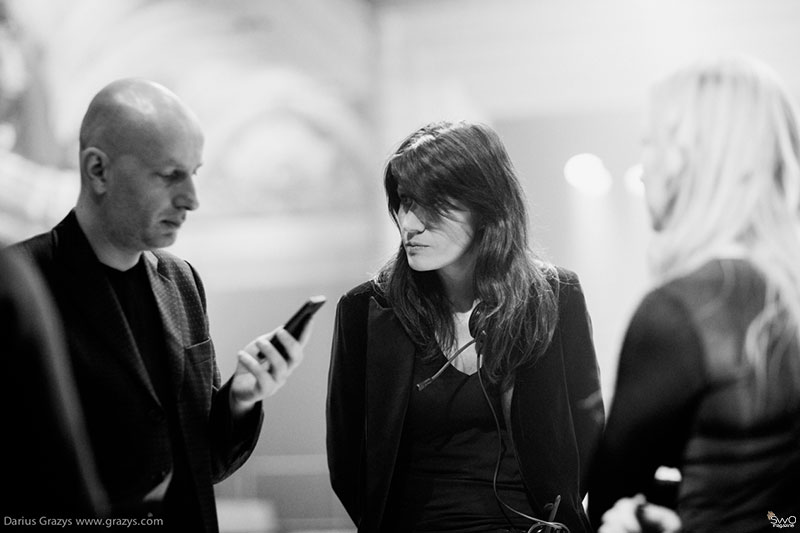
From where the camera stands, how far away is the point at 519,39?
108 inches

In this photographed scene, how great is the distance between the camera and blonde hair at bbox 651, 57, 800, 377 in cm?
155

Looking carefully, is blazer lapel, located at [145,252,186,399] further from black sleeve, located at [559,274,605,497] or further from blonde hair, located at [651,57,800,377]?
blonde hair, located at [651,57,800,377]

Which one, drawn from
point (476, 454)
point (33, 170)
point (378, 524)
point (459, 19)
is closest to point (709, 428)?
point (476, 454)

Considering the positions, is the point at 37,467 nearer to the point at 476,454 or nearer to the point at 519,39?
the point at 476,454

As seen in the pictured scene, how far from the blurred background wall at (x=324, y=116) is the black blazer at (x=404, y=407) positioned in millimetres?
122

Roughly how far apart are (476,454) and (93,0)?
1507mm

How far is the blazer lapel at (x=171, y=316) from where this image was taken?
177 cm

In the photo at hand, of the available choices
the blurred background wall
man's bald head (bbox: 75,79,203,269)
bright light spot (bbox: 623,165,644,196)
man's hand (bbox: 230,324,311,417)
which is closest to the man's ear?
man's bald head (bbox: 75,79,203,269)

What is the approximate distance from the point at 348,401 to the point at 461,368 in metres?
0.28

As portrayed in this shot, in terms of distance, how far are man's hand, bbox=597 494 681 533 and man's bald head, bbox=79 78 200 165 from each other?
1.09m

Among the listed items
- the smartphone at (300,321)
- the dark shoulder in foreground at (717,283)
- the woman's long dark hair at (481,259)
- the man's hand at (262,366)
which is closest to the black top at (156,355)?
the man's hand at (262,366)

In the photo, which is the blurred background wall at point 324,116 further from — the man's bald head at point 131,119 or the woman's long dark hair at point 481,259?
the man's bald head at point 131,119

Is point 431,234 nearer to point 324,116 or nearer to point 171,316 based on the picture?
point 171,316

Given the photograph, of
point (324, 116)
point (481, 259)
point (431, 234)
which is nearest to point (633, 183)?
point (481, 259)
